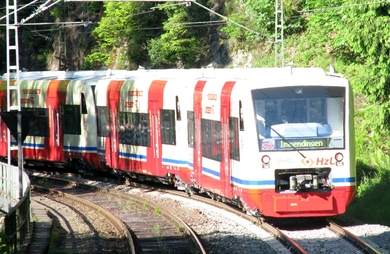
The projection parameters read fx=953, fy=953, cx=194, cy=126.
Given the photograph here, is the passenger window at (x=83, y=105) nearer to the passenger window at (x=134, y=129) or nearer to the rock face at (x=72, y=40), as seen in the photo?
the passenger window at (x=134, y=129)

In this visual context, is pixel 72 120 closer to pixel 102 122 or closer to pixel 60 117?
pixel 60 117

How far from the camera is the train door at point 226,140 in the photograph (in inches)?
713

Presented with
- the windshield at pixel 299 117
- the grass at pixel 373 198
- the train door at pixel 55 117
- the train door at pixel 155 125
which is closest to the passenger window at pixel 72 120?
the train door at pixel 55 117

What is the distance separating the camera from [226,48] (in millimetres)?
51344

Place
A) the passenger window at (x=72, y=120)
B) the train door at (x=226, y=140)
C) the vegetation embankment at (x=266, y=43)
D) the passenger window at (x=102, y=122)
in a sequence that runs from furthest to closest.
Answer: the passenger window at (x=72, y=120), the passenger window at (x=102, y=122), the vegetation embankment at (x=266, y=43), the train door at (x=226, y=140)

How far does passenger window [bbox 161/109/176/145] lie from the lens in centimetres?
2348

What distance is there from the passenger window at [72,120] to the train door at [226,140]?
12.6 meters

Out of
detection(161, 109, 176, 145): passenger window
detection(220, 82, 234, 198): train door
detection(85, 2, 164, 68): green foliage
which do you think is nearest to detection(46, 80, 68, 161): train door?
detection(161, 109, 176, 145): passenger window

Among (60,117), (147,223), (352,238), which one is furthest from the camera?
(60,117)

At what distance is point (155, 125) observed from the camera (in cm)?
2491

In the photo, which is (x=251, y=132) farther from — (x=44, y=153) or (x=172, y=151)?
(x=44, y=153)

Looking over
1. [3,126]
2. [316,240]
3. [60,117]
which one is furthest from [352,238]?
[3,126]

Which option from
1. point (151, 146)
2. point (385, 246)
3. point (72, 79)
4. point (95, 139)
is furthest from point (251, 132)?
point (72, 79)

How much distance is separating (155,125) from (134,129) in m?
1.65
